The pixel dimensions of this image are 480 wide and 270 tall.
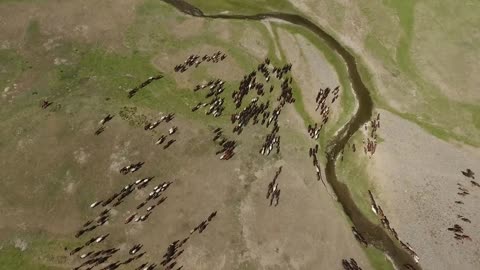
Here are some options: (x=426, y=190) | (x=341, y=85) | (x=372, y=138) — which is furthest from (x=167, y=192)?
(x=426, y=190)

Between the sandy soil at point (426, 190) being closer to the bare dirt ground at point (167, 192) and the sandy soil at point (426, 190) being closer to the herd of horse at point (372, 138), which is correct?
the herd of horse at point (372, 138)

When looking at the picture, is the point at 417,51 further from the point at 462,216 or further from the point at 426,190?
the point at 462,216

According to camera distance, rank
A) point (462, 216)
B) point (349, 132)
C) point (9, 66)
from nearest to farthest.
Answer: point (462, 216) → point (9, 66) → point (349, 132)

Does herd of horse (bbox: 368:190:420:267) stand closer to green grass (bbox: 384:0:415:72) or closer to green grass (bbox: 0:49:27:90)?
green grass (bbox: 384:0:415:72)

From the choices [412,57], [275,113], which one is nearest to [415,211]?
[275,113]

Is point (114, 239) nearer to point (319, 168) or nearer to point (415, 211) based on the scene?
point (319, 168)

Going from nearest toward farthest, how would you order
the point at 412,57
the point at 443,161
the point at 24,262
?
the point at 24,262 < the point at 443,161 < the point at 412,57
